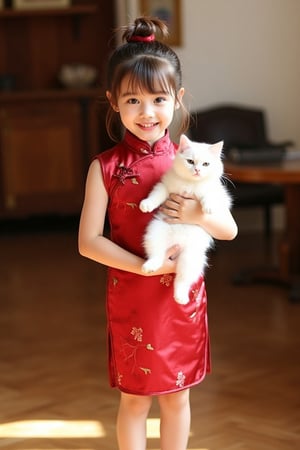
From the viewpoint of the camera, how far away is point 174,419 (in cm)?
235

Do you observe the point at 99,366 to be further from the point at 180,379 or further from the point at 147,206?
the point at 147,206

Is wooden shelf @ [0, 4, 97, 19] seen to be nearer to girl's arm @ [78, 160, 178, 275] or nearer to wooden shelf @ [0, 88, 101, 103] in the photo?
wooden shelf @ [0, 88, 101, 103]

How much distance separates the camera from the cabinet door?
7324 mm

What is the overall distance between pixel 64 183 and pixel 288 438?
463 cm

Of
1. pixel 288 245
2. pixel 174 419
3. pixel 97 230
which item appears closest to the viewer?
pixel 97 230

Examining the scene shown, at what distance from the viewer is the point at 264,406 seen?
335cm

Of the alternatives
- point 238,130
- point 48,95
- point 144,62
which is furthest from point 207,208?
A: point 48,95

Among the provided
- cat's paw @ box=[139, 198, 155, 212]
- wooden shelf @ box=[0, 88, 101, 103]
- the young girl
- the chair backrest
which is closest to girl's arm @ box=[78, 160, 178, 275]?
the young girl

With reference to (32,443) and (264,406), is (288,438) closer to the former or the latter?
(264,406)

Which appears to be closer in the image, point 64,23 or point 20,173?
point 20,173

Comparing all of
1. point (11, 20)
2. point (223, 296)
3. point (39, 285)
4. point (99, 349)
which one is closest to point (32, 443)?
point (99, 349)

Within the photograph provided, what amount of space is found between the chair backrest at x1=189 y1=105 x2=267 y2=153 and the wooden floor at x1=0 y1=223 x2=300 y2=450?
1.12 meters

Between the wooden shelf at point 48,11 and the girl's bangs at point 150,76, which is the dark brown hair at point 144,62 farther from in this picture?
the wooden shelf at point 48,11

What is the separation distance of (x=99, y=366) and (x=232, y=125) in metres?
3.41
